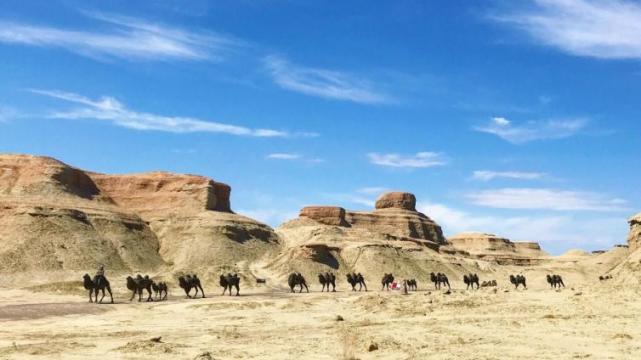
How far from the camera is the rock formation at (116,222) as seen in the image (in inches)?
2653

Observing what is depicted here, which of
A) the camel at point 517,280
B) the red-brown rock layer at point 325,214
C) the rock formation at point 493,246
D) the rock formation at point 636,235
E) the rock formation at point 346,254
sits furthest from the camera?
the rock formation at point 493,246

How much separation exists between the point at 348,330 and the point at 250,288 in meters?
37.8

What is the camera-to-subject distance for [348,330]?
22.2m

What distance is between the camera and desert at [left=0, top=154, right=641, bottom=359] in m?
18.1

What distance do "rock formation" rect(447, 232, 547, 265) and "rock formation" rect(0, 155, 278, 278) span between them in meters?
81.6

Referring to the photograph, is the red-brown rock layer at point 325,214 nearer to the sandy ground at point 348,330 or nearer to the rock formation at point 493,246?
the rock formation at point 493,246

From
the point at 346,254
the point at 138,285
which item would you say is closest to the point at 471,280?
the point at 346,254

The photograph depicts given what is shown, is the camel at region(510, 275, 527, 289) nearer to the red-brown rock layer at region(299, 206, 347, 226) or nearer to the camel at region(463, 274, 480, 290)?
the camel at region(463, 274, 480, 290)

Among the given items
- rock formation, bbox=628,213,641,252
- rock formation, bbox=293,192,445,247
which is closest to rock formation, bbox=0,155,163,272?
rock formation, bbox=628,213,641,252

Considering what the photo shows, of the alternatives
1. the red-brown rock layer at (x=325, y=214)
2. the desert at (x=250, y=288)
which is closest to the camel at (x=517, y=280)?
the desert at (x=250, y=288)

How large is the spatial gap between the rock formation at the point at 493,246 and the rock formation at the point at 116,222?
3212 inches

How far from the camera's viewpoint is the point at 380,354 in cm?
1602

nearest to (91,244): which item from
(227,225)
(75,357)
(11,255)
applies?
(11,255)

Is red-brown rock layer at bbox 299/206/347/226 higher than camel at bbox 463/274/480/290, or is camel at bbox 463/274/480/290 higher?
red-brown rock layer at bbox 299/206/347/226
